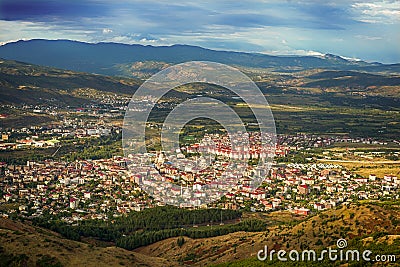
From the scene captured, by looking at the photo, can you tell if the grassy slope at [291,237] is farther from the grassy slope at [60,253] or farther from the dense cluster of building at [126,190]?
the dense cluster of building at [126,190]

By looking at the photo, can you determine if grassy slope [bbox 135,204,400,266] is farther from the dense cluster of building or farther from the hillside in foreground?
the dense cluster of building

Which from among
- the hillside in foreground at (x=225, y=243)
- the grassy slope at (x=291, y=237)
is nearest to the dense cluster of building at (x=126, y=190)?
the grassy slope at (x=291, y=237)

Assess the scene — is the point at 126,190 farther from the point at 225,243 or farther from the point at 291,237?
the point at 291,237

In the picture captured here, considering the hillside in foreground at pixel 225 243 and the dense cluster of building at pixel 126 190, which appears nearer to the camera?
the hillside in foreground at pixel 225 243

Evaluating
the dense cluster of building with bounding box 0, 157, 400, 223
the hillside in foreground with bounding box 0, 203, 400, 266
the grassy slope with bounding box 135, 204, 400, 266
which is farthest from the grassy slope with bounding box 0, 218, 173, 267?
the dense cluster of building with bounding box 0, 157, 400, 223

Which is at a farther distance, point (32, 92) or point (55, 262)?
point (32, 92)

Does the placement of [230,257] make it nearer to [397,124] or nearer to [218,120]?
[218,120]

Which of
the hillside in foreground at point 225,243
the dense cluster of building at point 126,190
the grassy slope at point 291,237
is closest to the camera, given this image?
the hillside in foreground at point 225,243

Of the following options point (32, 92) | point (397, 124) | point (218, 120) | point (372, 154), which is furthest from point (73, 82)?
point (372, 154)

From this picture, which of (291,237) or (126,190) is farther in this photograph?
(126,190)

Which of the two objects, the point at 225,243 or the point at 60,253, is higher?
the point at 60,253

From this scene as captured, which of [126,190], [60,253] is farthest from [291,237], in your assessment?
[126,190]
